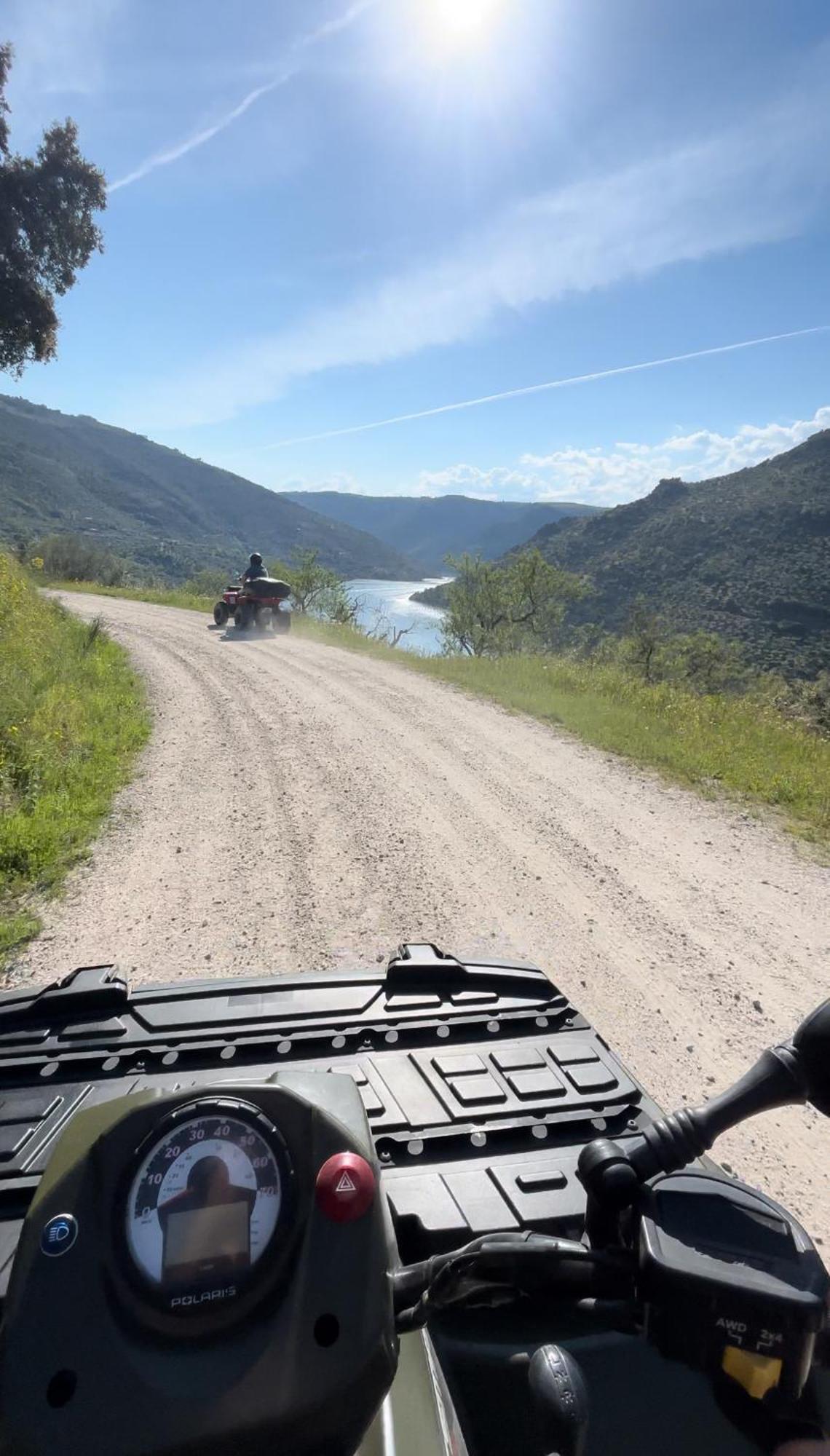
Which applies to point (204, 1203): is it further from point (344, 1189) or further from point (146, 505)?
point (146, 505)

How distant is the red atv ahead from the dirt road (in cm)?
886

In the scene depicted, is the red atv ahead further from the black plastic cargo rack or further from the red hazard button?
the red hazard button

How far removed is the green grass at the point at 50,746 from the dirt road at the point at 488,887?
227 mm

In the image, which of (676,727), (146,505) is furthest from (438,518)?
(676,727)

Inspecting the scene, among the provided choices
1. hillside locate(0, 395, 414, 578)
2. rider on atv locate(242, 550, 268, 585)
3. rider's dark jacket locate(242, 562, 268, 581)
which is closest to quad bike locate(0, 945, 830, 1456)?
rider on atv locate(242, 550, 268, 585)

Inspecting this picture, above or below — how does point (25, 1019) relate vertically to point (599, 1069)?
below

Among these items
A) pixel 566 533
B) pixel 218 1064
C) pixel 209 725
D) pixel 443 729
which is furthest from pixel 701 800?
pixel 566 533

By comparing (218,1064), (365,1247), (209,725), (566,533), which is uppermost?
(566,533)

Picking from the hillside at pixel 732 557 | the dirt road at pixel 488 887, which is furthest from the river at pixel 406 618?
the hillside at pixel 732 557

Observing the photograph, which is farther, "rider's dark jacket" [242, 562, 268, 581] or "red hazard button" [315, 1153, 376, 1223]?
"rider's dark jacket" [242, 562, 268, 581]

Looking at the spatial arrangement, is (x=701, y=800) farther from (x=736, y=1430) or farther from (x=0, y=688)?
(x=0, y=688)

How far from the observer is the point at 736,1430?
1.19 meters

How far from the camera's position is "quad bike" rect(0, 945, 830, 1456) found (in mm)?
843

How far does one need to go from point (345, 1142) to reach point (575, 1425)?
410mm
